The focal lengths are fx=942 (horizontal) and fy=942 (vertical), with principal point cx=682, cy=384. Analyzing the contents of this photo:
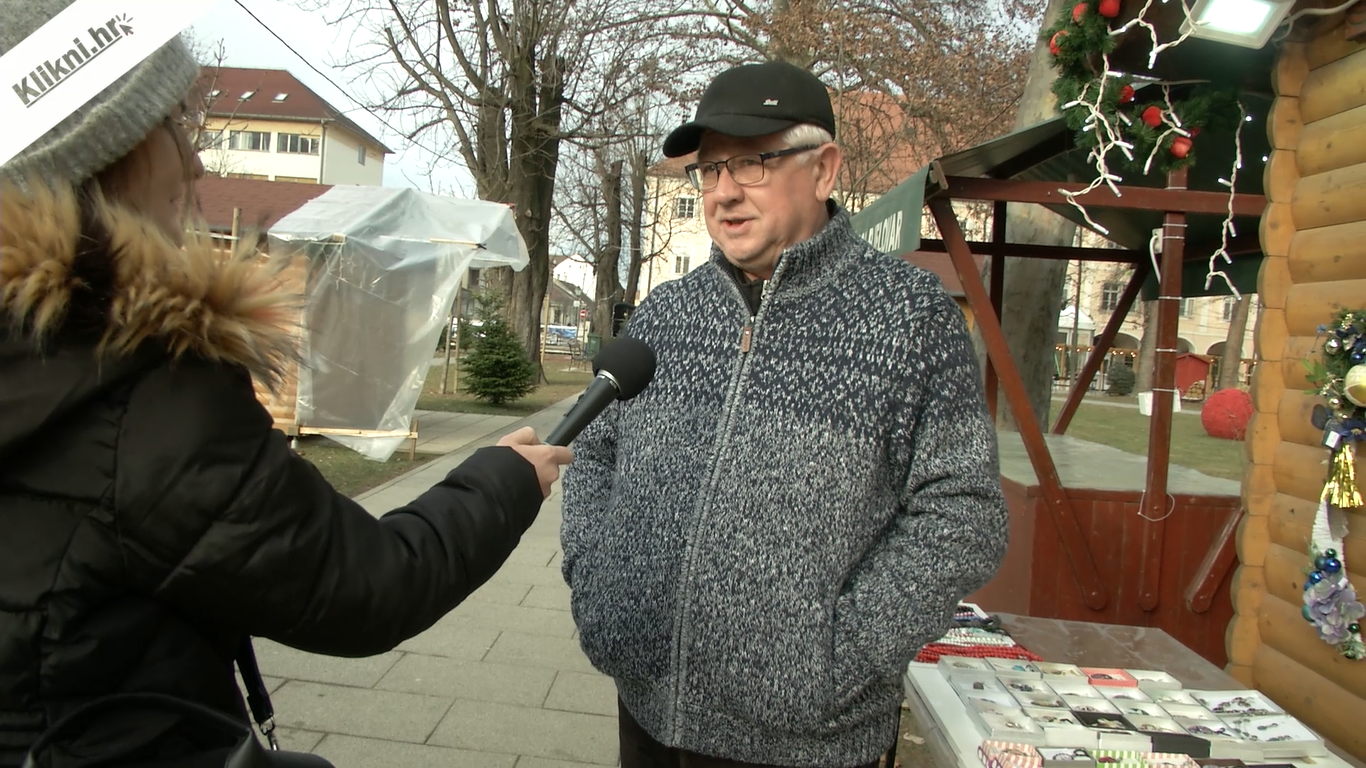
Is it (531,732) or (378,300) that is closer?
(531,732)

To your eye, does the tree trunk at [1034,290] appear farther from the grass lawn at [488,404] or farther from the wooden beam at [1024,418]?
the grass lawn at [488,404]

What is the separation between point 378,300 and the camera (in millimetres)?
9789

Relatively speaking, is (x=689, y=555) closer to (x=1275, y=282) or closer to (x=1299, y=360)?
(x=1299, y=360)

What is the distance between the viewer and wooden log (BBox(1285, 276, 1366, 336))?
293 centimetres

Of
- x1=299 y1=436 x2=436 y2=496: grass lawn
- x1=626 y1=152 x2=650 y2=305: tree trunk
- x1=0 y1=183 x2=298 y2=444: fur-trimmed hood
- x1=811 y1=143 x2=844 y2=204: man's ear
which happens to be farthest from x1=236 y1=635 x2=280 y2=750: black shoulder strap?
x1=626 y1=152 x2=650 y2=305: tree trunk

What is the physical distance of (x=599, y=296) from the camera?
112 ft

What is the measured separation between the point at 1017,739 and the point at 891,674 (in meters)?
0.73

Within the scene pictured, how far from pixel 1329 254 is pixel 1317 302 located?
0.52ft

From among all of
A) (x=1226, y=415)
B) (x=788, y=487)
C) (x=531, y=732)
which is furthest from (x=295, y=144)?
(x=788, y=487)

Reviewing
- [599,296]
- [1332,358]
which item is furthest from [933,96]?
[599,296]

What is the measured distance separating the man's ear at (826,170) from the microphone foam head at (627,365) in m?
0.55

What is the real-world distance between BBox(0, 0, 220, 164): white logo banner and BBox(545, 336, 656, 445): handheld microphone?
74 centimetres

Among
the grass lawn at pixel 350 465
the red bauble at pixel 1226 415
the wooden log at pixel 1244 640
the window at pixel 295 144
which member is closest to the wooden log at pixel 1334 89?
the wooden log at pixel 1244 640

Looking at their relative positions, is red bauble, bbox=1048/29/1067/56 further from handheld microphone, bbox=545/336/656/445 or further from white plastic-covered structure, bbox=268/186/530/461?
white plastic-covered structure, bbox=268/186/530/461
